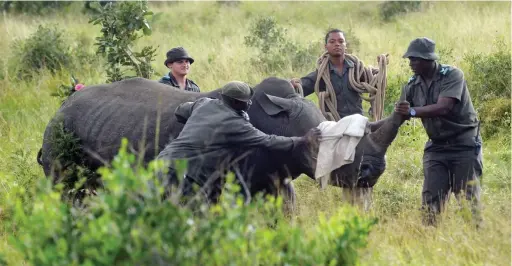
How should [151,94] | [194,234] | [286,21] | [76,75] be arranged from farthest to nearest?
[286,21], [76,75], [151,94], [194,234]

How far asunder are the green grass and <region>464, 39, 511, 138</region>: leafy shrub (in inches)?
12.6

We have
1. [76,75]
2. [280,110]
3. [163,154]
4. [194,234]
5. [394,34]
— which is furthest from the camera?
[394,34]

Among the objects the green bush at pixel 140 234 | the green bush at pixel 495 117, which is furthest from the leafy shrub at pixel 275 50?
the green bush at pixel 140 234

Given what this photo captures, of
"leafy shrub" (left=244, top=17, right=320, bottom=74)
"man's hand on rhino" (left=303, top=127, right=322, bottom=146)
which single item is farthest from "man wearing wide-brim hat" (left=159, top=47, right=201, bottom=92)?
"leafy shrub" (left=244, top=17, right=320, bottom=74)

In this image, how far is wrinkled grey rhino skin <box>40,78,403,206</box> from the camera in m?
7.04

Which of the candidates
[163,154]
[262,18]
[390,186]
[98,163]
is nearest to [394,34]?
[262,18]

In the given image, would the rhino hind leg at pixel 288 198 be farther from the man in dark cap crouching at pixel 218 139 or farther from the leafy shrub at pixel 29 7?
the leafy shrub at pixel 29 7

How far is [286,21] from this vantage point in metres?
18.5

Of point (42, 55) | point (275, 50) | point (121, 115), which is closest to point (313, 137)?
point (121, 115)

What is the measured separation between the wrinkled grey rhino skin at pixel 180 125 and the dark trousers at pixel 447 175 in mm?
594

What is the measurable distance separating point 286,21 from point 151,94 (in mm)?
10243

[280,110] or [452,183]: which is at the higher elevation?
[280,110]

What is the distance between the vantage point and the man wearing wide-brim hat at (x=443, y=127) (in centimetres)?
711

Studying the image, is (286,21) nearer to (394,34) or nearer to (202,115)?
(394,34)
